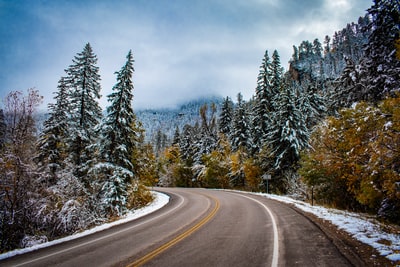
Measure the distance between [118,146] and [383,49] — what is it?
19456mm

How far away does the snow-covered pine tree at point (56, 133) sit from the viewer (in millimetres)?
19438

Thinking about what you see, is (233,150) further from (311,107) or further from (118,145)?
(118,145)

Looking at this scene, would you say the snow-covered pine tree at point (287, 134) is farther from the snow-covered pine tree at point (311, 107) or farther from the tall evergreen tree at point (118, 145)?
the tall evergreen tree at point (118, 145)

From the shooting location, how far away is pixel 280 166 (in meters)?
25.9

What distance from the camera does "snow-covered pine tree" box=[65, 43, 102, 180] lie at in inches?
789

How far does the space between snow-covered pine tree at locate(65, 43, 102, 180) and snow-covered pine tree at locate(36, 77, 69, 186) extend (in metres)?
0.69

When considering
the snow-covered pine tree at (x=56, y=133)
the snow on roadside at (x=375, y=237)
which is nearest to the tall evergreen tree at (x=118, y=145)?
the snow-covered pine tree at (x=56, y=133)

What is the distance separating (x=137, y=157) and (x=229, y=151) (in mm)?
20010

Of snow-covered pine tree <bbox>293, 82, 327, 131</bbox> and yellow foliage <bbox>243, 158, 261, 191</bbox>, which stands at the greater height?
snow-covered pine tree <bbox>293, 82, 327, 131</bbox>

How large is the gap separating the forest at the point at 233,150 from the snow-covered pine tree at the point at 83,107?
9 centimetres

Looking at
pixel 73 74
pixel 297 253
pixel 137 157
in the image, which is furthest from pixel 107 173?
pixel 297 253

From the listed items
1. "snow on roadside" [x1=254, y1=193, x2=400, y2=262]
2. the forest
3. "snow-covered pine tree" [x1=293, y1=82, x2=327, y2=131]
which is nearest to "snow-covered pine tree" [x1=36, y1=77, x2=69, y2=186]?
the forest

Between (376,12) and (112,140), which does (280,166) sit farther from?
(112,140)

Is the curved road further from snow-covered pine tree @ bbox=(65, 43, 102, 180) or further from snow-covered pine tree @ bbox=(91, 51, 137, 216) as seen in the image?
snow-covered pine tree @ bbox=(65, 43, 102, 180)
